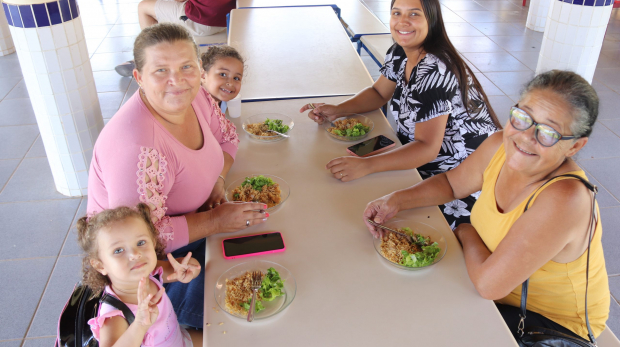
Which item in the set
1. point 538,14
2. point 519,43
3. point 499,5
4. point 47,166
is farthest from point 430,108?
point 499,5

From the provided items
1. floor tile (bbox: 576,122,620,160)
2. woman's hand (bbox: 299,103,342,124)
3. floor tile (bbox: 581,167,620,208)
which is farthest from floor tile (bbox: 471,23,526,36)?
woman's hand (bbox: 299,103,342,124)

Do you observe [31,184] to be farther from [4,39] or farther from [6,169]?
[4,39]

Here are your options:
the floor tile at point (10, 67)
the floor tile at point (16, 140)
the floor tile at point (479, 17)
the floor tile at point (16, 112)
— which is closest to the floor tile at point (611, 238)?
the floor tile at point (16, 140)

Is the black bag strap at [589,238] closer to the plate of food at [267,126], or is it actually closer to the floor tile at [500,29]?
the plate of food at [267,126]

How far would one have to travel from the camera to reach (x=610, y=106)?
442cm

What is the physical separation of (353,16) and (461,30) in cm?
267

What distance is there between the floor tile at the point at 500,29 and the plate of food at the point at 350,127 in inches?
192

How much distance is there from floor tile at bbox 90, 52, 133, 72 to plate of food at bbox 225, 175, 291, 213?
413 cm

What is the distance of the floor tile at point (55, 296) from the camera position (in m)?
2.30

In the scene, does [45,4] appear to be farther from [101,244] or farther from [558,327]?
[558,327]

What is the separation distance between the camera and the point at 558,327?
4.93 ft

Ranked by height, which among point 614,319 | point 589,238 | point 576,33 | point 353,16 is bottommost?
point 614,319

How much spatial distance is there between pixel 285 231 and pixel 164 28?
0.82 metres

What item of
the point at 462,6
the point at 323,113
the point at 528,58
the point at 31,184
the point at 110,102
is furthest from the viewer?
the point at 462,6
